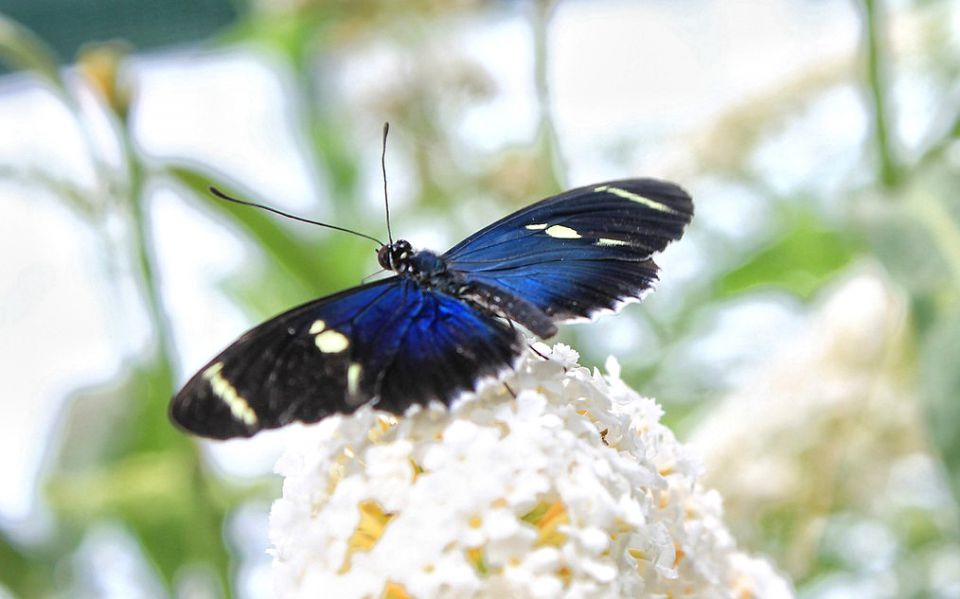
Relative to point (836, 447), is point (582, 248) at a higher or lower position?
lower

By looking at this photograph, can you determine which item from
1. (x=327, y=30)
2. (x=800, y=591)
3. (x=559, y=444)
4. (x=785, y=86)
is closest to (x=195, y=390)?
(x=559, y=444)

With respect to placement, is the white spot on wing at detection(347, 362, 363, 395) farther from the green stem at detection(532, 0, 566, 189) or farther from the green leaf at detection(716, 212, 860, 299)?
the green leaf at detection(716, 212, 860, 299)

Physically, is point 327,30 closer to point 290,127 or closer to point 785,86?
point 290,127

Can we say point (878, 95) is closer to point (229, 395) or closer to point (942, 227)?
point (942, 227)

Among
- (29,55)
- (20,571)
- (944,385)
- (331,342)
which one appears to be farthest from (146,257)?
(944,385)

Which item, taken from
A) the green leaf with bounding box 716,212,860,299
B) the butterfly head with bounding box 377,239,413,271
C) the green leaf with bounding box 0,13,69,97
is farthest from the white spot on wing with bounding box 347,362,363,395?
the green leaf with bounding box 716,212,860,299

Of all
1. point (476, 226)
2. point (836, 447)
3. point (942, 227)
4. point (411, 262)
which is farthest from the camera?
point (476, 226)

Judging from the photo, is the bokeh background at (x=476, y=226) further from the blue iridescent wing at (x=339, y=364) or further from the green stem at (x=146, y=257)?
the blue iridescent wing at (x=339, y=364)
